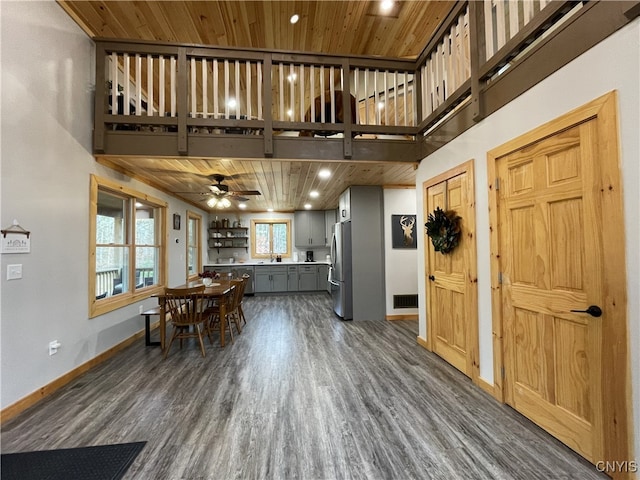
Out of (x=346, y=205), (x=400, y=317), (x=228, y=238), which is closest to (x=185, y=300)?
(x=346, y=205)

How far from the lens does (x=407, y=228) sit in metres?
4.84

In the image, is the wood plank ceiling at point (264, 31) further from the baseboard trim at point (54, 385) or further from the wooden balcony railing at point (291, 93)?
the baseboard trim at point (54, 385)

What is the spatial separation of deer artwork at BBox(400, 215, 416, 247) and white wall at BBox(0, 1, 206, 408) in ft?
14.7

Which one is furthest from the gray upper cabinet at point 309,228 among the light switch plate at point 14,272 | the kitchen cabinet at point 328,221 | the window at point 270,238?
the light switch plate at point 14,272

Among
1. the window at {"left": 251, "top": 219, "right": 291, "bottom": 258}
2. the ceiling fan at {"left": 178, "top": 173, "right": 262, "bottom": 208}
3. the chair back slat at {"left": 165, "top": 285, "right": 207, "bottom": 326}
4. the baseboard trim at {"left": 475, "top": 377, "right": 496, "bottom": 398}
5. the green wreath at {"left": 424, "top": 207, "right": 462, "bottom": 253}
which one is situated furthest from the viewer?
the window at {"left": 251, "top": 219, "right": 291, "bottom": 258}

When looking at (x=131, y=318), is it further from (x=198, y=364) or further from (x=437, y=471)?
(x=437, y=471)

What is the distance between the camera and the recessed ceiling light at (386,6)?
322 centimetres

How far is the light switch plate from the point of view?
6.65 feet

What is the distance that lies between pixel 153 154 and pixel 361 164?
253 centimetres

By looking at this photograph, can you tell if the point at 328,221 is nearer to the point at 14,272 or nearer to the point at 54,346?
the point at 54,346

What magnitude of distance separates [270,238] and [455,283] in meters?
6.05

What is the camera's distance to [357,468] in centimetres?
155

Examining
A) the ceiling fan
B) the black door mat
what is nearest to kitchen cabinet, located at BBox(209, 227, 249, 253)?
the ceiling fan

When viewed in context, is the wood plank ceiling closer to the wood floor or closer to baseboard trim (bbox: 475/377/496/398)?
the wood floor
